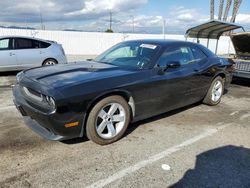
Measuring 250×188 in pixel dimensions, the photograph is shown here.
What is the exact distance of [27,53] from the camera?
8750 mm

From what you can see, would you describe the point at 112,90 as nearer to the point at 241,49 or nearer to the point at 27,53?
the point at 27,53

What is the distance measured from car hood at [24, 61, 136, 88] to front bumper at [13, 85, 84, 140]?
377 millimetres

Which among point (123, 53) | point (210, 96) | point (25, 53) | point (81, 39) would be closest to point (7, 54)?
point (25, 53)

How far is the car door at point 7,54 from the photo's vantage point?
838 cm

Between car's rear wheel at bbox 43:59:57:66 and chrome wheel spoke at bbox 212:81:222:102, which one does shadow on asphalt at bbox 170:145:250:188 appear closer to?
chrome wheel spoke at bbox 212:81:222:102

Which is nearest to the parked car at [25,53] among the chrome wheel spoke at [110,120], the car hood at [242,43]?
the chrome wheel spoke at [110,120]

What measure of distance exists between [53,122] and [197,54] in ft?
11.4

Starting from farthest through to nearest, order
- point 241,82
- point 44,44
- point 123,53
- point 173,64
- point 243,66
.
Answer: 1. point 44,44
2. point 241,82
3. point 243,66
4. point 123,53
5. point 173,64

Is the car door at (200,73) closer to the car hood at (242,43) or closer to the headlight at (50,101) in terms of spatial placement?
the headlight at (50,101)

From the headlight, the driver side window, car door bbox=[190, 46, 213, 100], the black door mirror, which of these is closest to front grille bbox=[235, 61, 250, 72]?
car door bbox=[190, 46, 213, 100]

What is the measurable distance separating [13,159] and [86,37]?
16693 millimetres

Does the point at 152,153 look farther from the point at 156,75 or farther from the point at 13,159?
the point at 13,159

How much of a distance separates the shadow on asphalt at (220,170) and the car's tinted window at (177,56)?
1716 millimetres

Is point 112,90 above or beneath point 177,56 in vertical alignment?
beneath
